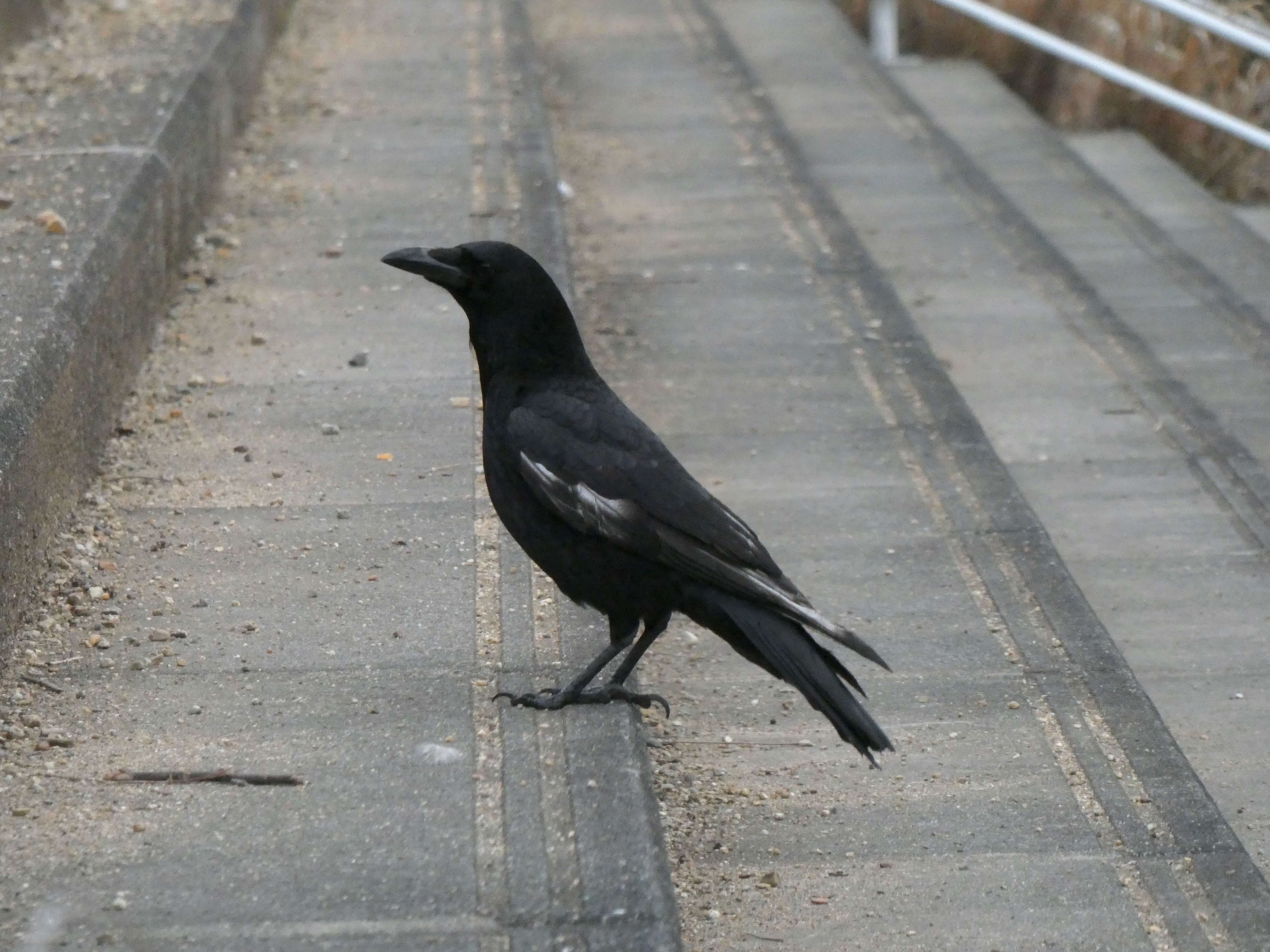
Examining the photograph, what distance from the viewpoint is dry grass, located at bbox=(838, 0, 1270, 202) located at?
1043cm

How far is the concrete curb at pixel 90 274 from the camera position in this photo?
4102 mm

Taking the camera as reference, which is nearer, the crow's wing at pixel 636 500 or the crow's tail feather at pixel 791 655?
the crow's tail feather at pixel 791 655

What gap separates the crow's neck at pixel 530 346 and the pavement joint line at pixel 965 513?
149 centimetres

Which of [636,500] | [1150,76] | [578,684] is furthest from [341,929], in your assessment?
[1150,76]

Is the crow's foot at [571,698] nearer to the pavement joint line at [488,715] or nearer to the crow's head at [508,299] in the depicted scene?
the pavement joint line at [488,715]

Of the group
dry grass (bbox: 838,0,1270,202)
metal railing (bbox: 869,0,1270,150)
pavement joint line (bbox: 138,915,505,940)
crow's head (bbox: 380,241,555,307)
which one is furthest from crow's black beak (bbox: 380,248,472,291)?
dry grass (bbox: 838,0,1270,202)

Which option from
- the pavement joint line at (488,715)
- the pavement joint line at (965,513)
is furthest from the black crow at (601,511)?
the pavement joint line at (965,513)

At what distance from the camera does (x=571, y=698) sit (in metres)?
3.70

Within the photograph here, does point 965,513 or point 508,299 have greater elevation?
point 508,299

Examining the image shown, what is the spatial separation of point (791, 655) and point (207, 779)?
112 centimetres

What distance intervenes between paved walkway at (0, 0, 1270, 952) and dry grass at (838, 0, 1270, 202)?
196 centimetres

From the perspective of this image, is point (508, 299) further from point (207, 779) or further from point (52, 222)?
point (52, 222)

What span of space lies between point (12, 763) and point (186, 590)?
839 mm

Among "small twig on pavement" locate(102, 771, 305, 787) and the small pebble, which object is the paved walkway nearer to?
"small twig on pavement" locate(102, 771, 305, 787)
